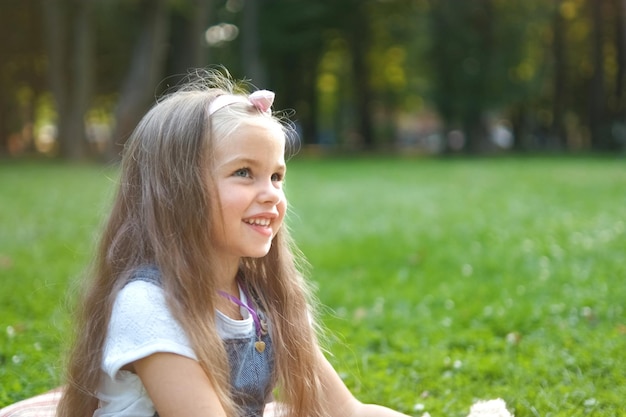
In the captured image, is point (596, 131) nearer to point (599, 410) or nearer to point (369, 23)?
point (369, 23)

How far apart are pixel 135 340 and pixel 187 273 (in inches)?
9.3

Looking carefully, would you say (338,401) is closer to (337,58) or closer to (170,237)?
(170,237)

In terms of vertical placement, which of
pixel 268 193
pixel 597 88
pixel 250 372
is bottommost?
pixel 597 88

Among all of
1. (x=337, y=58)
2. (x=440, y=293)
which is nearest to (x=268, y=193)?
(x=440, y=293)

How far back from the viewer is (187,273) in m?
2.32

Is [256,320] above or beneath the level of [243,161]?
beneath

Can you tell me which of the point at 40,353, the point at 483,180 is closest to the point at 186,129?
the point at 40,353

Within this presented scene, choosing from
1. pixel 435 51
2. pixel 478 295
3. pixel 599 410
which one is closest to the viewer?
pixel 599 410

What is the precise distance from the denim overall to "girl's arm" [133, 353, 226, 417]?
0.26m

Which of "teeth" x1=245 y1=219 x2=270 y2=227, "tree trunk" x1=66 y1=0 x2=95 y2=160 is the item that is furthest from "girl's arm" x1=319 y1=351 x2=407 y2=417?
"tree trunk" x1=66 y1=0 x2=95 y2=160

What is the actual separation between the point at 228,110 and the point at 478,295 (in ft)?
13.2

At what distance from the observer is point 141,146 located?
2.47 metres

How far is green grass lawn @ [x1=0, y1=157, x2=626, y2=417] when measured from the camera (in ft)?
13.3

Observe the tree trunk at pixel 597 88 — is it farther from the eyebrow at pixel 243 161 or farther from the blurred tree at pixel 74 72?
the eyebrow at pixel 243 161
